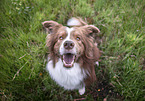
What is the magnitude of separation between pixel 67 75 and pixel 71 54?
0.57m

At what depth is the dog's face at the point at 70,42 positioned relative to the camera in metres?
1.71

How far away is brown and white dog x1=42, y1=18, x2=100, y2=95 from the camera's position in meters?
1.81

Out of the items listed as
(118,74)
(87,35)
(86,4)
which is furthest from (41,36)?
(118,74)

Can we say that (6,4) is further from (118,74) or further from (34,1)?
(118,74)

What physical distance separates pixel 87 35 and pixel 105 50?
1.03 meters

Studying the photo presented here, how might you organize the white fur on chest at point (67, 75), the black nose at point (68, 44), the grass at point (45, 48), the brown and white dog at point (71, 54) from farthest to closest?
the grass at point (45, 48)
the white fur on chest at point (67, 75)
the brown and white dog at point (71, 54)
the black nose at point (68, 44)

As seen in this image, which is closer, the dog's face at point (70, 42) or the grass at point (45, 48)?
the dog's face at point (70, 42)

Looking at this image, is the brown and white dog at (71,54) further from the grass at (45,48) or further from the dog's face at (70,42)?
the grass at (45,48)

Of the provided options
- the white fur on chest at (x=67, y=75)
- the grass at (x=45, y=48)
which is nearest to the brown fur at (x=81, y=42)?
the white fur on chest at (x=67, y=75)

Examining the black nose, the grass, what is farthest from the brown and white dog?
the grass

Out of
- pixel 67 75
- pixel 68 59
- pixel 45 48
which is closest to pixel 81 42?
pixel 68 59

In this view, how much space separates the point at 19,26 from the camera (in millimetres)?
2926

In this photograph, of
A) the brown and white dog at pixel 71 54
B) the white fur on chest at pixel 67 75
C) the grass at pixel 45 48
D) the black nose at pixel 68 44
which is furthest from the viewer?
the grass at pixel 45 48

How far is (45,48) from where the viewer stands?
2.71 metres
